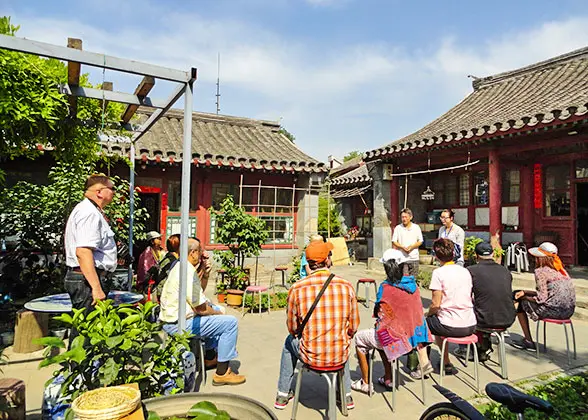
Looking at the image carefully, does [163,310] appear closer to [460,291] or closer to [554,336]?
[460,291]

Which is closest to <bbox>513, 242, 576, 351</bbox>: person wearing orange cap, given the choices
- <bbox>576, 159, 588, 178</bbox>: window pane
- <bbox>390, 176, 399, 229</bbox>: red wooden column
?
<bbox>576, 159, 588, 178</bbox>: window pane

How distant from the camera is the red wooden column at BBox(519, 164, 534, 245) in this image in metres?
9.38

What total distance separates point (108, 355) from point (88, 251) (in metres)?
1.13

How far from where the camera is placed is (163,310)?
353cm

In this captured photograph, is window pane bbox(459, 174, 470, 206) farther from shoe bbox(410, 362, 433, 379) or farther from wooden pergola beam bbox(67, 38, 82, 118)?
wooden pergola beam bbox(67, 38, 82, 118)

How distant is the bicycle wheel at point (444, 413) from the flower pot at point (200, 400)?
4.04 ft

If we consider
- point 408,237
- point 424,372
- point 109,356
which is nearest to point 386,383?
point 424,372

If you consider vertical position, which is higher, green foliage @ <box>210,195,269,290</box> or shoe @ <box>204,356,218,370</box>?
green foliage @ <box>210,195,269,290</box>

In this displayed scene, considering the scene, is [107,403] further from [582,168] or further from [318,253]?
[582,168]

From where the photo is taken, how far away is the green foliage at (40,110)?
3.04 metres

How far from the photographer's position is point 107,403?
1712mm

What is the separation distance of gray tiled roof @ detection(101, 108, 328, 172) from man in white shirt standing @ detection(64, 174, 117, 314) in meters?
4.97

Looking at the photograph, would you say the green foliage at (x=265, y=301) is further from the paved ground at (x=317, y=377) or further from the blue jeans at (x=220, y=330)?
the blue jeans at (x=220, y=330)

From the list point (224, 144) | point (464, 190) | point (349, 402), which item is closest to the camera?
point (349, 402)
